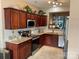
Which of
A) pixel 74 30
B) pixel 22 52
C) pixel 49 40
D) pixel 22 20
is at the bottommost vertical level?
pixel 22 52

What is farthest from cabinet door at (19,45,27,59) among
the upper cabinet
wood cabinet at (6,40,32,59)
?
the upper cabinet

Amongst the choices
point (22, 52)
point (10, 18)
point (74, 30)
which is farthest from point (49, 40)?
point (74, 30)

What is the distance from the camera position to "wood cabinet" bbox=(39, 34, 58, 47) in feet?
21.5

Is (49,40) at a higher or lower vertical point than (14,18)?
lower

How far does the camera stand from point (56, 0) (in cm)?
487

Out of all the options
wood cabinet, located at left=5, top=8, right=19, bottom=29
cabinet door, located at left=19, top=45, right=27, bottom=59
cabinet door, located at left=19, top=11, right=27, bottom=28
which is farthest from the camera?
cabinet door, located at left=19, top=11, right=27, bottom=28

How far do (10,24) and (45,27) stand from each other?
14.4ft

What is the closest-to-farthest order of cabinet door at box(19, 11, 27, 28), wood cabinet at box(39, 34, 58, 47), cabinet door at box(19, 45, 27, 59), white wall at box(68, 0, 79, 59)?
white wall at box(68, 0, 79, 59)
cabinet door at box(19, 45, 27, 59)
cabinet door at box(19, 11, 27, 28)
wood cabinet at box(39, 34, 58, 47)

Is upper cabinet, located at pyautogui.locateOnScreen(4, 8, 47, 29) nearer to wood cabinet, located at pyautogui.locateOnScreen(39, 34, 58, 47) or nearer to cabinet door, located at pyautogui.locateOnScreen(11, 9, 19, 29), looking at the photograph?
cabinet door, located at pyautogui.locateOnScreen(11, 9, 19, 29)

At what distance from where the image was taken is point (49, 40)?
6.69 metres

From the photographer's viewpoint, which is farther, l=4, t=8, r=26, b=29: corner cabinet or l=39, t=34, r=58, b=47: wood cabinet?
l=39, t=34, r=58, b=47: wood cabinet

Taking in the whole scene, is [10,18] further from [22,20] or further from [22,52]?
[22,52]

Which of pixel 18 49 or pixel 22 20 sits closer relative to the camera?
pixel 18 49

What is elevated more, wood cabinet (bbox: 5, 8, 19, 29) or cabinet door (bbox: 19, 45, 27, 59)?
wood cabinet (bbox: 5, 8, 19, 29)
